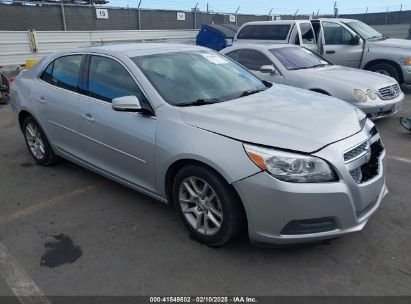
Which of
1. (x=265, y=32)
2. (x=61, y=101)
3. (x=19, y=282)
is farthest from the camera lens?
(x=265, y=32)

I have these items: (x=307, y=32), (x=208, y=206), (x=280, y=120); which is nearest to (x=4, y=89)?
(x=307, y=32)

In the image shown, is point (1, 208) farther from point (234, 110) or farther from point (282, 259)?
point (282, 259)

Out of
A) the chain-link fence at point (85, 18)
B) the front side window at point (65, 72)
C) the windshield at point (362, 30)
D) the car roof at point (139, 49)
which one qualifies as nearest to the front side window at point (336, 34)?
the windshield at point (362, 30)

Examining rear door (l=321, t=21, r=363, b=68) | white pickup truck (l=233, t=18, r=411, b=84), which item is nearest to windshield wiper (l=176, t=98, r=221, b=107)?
white pickup truck (l=233, t=18, r=411, b=84)

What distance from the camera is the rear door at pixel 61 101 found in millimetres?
4324

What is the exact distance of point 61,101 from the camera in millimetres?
4441

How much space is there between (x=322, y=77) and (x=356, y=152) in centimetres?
402

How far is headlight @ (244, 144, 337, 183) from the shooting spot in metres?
2.77

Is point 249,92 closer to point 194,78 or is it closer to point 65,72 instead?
point 194,78

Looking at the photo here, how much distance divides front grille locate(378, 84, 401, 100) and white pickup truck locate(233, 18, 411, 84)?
9.29 feet

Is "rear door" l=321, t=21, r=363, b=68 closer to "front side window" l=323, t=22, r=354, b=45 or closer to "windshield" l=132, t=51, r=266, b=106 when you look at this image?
"front side window" l=323, t=22, r=354, b=45

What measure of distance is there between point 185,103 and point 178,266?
4.54ft

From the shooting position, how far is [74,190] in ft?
14.9

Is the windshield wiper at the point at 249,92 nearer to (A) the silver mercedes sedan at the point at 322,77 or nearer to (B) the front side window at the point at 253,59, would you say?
(A) the silver mercedes sedan at the point at 322,77
